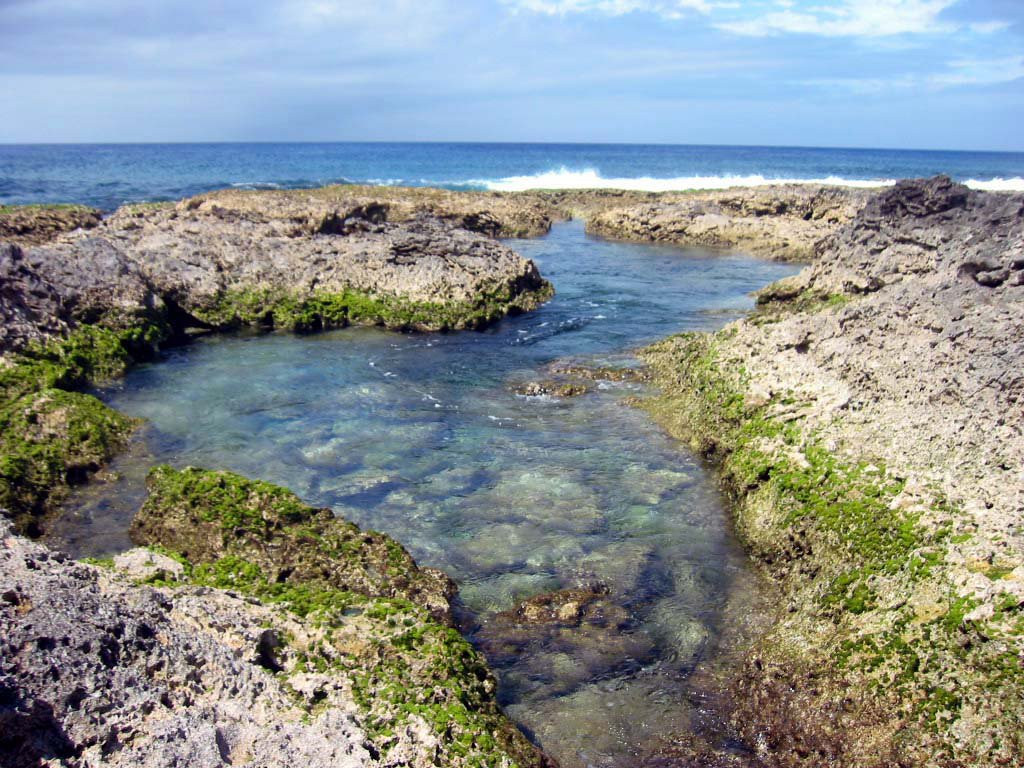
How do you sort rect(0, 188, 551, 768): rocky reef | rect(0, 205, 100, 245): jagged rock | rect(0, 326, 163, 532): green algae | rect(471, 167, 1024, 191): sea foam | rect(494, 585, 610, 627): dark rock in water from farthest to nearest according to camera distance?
rect(471, 167, 1024, 191): sea foam < rect(0, 205, 100, 245): jagged rock < rect(0, 326, 163, 532): green algae < rect(494, 585, 610, 627): dark rock in water < rect(0, 188, 551, 768): rocky reef

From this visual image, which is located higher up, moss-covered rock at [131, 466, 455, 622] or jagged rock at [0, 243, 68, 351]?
jagged rock at [0, 243, 68, 351]

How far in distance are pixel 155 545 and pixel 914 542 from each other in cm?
754

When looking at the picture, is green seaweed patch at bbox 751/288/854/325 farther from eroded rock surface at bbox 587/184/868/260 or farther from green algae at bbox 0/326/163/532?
eroded rock surface at bbox 587/184/868/260

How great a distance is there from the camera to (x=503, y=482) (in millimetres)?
10617

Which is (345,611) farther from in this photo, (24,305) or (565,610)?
(24,305)

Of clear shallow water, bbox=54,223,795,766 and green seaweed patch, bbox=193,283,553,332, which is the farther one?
green seaweed patch, bbox=193,283,553,332

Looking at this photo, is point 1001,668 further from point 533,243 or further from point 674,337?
point 533,243

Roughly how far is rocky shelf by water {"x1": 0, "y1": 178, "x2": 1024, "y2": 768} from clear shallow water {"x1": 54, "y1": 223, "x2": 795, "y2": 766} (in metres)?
0.11

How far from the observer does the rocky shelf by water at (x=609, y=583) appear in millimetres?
4691

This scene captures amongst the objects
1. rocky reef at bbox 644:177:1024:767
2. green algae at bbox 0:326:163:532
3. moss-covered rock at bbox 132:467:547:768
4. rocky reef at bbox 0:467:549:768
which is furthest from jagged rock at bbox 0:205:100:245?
rocky reef at bbox 644:177:1024:767

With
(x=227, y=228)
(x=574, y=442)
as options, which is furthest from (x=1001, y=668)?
(x=227, y=228)

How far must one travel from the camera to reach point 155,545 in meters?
7.78

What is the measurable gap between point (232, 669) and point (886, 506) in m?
6.20

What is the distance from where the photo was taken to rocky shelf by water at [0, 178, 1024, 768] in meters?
4.69
